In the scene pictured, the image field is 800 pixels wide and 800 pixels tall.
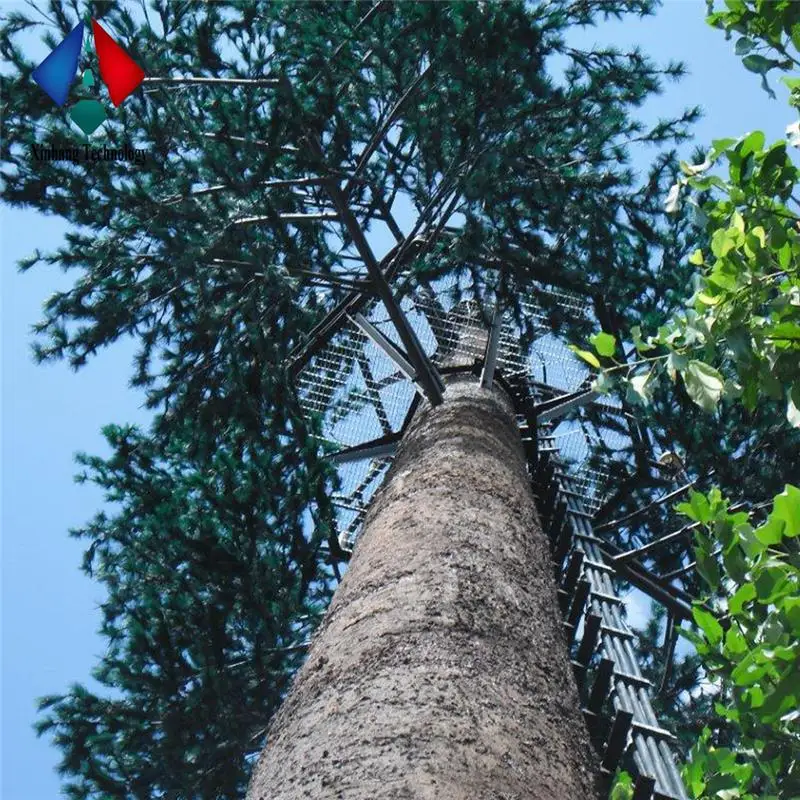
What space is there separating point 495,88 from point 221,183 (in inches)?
76.8

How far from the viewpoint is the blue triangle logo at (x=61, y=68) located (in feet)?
20.2

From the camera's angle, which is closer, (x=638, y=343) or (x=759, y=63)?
(x=638, y=343)

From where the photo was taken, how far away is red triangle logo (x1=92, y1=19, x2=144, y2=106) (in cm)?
623

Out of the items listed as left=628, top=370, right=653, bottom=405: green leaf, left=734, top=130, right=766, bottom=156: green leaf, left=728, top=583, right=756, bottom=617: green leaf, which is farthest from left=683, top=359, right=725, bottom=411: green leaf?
left=734, top=130, right=766, bottom=156: green leaf

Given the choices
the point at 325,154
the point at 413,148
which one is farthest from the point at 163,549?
the point at 413,148

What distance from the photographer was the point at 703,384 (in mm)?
2658

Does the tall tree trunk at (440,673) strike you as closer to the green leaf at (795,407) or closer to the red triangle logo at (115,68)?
the green leaf at (795,407)

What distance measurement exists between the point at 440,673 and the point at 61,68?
506 cm

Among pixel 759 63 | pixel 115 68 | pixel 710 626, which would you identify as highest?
pixel 115 68

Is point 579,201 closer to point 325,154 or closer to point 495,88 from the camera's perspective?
point 495,88

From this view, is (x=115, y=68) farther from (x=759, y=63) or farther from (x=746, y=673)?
(x=746, y=673)

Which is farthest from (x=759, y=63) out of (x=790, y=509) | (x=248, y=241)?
(x=248, y=241)

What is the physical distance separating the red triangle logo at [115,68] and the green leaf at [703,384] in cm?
468

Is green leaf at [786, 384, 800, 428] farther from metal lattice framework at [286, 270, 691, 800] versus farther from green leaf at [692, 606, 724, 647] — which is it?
metal lattice framework at [286, 270, 691, 800]
